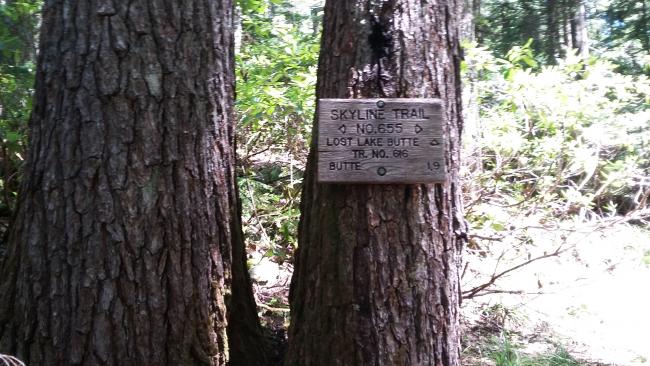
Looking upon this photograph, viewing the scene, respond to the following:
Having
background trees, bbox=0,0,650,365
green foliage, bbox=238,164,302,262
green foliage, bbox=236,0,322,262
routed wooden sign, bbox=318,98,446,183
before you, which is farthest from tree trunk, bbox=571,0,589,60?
routed wooden sign, bbox=318,98,446,183

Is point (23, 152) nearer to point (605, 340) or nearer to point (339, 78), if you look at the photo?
point (339, 78)

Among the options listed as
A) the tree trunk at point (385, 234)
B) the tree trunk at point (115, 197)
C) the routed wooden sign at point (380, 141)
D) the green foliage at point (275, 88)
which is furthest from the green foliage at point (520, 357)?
the green foliage at point (275, 88)

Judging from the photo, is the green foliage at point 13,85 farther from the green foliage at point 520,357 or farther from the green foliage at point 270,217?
the green foliage at point 520,357

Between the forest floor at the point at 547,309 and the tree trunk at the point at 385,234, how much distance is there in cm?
100

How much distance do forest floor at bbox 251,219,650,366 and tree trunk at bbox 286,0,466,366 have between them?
3.29 ft

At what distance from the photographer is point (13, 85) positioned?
13.7ft

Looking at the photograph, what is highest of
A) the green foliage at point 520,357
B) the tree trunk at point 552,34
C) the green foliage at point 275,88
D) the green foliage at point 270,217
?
the tree trunk at point 552,34

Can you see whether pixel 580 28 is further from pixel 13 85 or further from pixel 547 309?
pixel 13 85

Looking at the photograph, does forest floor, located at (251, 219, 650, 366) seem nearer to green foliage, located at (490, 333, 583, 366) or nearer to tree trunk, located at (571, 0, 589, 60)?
green foliage, located at (490, 333, 583, 366)

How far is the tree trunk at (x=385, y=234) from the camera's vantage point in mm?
2373

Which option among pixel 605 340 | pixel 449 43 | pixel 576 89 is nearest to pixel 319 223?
pixel 449 43

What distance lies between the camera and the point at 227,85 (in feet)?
9.01

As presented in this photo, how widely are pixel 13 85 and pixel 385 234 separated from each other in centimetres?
333

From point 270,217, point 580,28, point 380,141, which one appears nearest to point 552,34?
point 580,28
